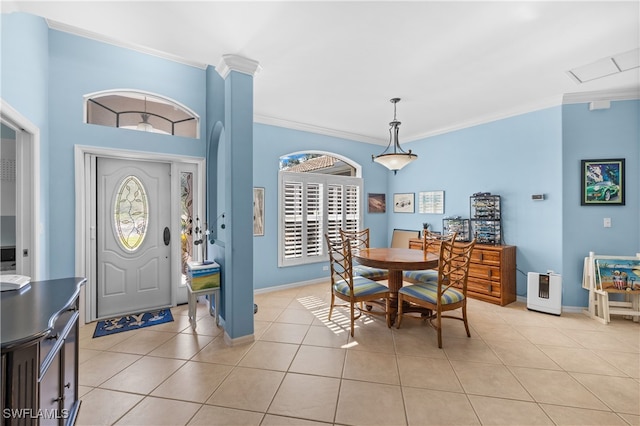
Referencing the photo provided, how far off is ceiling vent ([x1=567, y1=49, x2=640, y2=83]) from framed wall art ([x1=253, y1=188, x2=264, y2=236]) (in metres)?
4.05

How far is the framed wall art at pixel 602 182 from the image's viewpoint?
3449 millimetres

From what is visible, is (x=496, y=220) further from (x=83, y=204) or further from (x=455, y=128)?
(x=83, y=204)

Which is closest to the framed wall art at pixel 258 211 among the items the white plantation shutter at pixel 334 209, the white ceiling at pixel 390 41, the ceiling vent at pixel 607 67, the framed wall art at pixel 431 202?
the white plantation shutter at pixel 334 209

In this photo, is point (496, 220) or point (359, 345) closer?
point (359, 345)

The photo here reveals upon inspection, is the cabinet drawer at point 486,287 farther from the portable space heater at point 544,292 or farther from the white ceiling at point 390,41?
Answer: the white ceiling at point 390,41

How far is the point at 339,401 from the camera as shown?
194 centimetres

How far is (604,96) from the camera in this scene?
136 inches

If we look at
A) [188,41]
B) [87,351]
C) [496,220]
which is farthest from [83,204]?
[496,220]

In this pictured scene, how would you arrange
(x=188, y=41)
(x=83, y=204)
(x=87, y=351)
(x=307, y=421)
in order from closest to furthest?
(x=307, y=421), (x=188, y=41), (x=87, y=351), (x=83, y=204)

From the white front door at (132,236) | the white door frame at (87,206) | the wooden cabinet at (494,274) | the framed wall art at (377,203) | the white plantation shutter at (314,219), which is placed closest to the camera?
the white door frame at (87,206)

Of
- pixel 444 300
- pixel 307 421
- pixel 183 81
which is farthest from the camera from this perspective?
pixel 183 81

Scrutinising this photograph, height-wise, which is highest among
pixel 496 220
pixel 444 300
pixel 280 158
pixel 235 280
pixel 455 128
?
pixel 455 128

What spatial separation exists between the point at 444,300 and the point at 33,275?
12.3 ft

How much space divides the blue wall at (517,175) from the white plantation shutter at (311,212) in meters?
1.66
